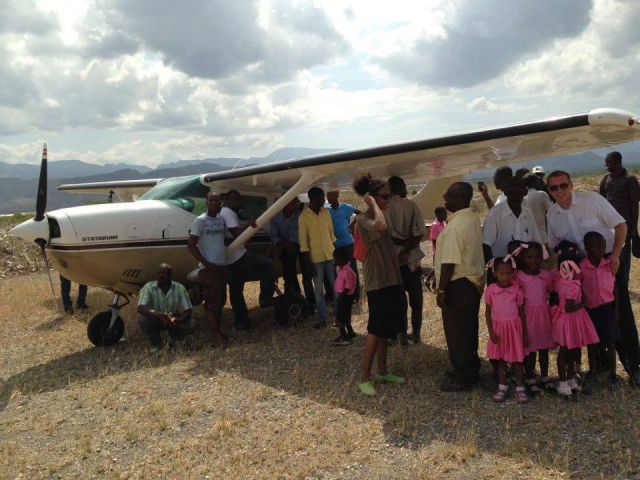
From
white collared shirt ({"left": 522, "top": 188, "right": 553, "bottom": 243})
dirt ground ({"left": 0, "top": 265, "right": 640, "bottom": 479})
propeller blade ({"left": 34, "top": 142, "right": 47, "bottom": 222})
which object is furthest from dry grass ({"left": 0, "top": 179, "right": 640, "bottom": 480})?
propeller blade ({"left": 34, "top": 142, "right": 47, "bottom": 222})

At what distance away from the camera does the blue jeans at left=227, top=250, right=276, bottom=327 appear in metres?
7.23

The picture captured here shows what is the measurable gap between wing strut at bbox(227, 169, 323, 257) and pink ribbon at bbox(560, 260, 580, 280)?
11.2 feet

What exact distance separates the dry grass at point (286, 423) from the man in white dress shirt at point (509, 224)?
130cm

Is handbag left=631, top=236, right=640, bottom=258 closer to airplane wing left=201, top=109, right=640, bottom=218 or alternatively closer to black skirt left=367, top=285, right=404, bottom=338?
airplane wing left=201, top=109, right=640, bottom=218

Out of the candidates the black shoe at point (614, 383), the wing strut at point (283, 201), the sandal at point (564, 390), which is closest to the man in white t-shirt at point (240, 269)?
the wing strut at point (283, 201)

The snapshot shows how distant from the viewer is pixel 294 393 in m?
4.84

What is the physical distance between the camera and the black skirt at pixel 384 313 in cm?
460

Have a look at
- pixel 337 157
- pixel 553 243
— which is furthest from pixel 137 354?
pixel 553 243

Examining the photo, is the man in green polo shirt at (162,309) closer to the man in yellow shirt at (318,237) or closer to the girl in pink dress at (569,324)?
the man in yellow shirt at (318,237)

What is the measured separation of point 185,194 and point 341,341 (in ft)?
10.9

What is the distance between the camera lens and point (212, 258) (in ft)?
21.9

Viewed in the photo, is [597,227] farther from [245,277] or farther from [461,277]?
[245,277]

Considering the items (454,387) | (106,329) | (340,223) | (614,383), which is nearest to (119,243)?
(106,329)

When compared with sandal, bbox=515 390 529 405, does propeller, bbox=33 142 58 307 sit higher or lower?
higher
